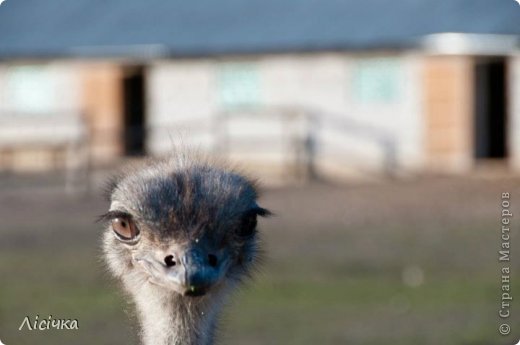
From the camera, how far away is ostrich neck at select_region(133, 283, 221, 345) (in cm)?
366

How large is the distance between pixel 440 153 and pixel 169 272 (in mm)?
20130

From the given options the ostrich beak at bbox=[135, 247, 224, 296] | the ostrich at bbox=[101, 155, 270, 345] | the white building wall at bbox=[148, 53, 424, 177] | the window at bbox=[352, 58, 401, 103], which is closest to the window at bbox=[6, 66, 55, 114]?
the white building wall at bbox=[148, 53, 424, 177]

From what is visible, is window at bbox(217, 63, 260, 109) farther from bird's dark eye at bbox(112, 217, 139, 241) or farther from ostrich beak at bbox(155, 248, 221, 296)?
ostrich beak at bbox(155, 248, 221, 296)

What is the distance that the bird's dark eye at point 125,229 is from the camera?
3561 millimetres

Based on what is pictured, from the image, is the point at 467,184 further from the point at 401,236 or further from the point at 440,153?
the point at 401,236

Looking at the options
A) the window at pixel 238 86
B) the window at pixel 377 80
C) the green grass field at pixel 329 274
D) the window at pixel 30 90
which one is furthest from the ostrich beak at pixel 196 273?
the window at pixel 30 90

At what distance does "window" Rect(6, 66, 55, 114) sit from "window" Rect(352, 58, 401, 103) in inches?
245

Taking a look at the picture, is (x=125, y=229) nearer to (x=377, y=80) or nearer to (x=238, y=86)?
(x=377, y=80)

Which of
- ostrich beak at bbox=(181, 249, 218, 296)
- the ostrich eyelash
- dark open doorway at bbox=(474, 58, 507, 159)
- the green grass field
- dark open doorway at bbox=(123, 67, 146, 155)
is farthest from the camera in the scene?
dark open doorway at bbox=(123, 67, 146, 155)

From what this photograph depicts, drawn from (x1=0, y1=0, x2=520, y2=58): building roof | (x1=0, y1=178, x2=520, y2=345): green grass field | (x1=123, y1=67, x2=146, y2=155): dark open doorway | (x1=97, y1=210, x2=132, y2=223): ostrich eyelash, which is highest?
(x1=0, y1=0, x2=520, y2=58): building roof

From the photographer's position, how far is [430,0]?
2448 cm

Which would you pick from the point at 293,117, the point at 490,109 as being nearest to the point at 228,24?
the point at 293,117

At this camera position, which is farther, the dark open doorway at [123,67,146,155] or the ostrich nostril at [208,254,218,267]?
the dark open doorway at [123,67,146,155]

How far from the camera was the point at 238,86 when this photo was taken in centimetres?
2536
